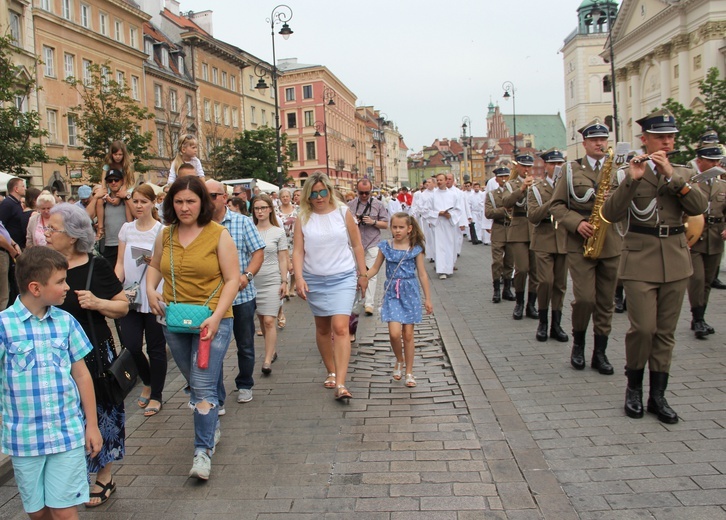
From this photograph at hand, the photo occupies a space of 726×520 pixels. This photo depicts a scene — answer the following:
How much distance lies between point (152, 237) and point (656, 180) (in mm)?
4103

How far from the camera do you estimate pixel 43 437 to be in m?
3.14

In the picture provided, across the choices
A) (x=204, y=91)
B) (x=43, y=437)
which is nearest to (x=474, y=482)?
(x=43, y=437)

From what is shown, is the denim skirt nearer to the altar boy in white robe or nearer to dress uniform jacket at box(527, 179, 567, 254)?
dress uniform jacket at box(527, 179, 567, 254)

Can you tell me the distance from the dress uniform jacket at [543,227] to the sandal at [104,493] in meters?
5.13

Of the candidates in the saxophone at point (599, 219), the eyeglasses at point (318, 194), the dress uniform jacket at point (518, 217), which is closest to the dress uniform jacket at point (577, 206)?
the saxophone at point (599, 219)

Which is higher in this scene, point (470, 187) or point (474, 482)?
point (470, 187)

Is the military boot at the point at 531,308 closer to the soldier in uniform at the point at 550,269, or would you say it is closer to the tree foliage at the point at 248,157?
the soldier in uniform at the point at 550,269

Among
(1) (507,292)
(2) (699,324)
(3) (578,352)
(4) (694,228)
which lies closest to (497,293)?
(1) (507,292)

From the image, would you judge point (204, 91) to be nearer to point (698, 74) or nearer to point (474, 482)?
point (698, 74)

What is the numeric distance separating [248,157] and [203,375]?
40255 millimetres

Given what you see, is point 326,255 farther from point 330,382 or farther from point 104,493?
point 104,493

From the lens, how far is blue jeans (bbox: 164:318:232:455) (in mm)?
4359

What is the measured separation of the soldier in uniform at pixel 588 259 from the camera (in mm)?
6445

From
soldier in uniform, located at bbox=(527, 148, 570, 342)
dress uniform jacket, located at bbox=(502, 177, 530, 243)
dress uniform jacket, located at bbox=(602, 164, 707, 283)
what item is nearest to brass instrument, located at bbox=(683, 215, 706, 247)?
dress uniform jacket, located at bbox=(602, 164, 707, 283)
